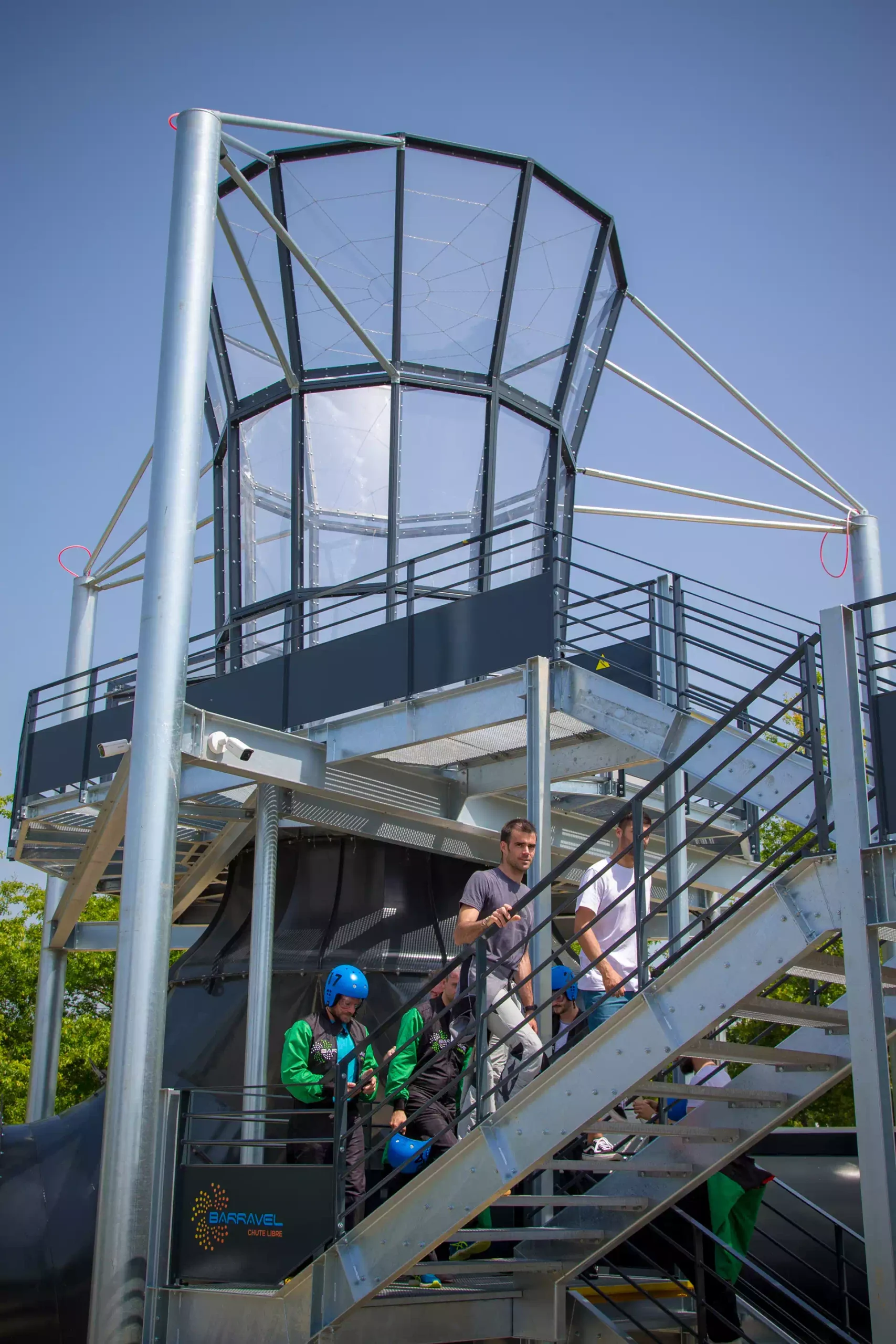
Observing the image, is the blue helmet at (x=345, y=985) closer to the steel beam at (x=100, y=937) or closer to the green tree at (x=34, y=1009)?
the steel beam at (x=100, y=937)

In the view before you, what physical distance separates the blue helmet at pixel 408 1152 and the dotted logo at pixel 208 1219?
134 cm

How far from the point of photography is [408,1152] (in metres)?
8.60

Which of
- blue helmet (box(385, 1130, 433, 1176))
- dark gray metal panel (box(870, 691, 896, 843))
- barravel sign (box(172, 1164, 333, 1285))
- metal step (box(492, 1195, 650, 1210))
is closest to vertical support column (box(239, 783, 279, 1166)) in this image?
barravel sign (box(172, 1164, 333, 1285))

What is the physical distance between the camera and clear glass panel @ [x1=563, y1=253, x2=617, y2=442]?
669 inches

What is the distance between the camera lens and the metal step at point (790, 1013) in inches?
289

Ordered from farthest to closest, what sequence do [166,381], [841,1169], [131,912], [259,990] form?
[259,990]
[841,1169]
[166,381]
[131,912]

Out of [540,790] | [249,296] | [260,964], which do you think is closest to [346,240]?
[249,296]

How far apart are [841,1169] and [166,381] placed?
9.24 meters

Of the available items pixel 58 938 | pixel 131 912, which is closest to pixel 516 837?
pixel 131 912

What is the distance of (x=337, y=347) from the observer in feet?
52.4

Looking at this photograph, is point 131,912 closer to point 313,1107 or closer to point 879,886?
point 313,1107

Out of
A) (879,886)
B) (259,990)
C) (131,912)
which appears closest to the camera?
(879,886)

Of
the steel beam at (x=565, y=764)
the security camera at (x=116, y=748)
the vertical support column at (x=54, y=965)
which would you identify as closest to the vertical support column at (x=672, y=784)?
the steel beam at (x=565, y=764)

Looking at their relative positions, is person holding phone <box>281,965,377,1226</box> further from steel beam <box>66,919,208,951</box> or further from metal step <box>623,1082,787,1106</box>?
steel beam <box>66,919,208,951</box>
